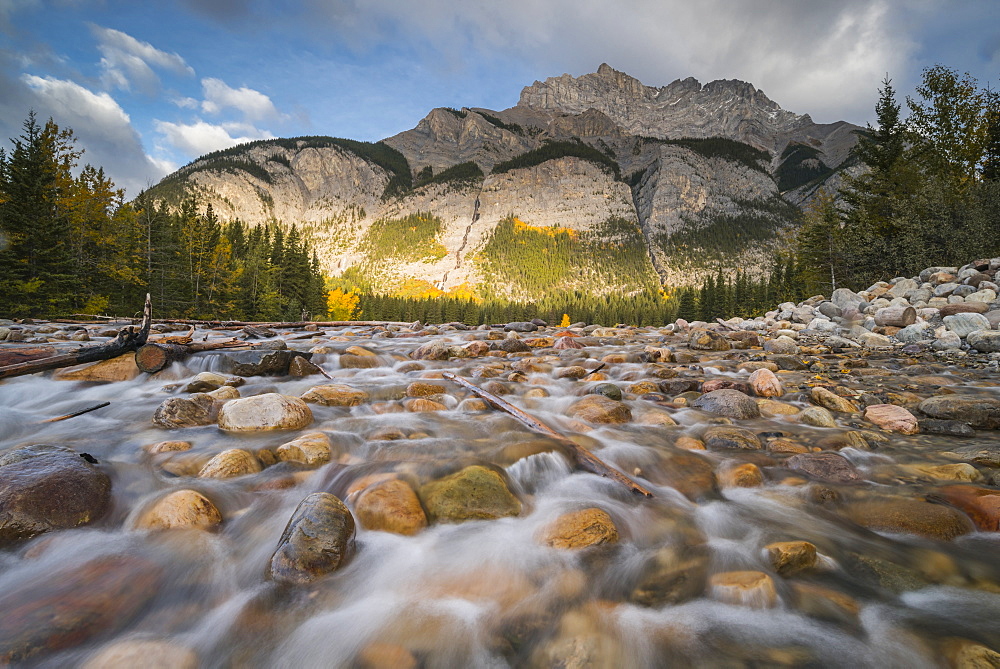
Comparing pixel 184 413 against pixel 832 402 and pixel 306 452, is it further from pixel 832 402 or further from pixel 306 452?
pixel 832 402

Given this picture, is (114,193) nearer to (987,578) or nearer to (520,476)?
(520,476)

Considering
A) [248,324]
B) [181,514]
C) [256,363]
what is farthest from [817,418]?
[248,324]

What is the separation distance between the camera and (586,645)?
78.7 inches

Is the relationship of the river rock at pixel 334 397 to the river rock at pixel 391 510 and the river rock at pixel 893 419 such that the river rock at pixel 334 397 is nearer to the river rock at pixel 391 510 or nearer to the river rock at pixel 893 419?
the river rock at pixel 391 510

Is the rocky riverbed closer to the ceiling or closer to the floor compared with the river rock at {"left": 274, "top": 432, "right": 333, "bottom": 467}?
closer to the floor

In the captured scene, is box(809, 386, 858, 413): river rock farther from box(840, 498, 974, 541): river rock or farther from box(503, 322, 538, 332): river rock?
box(503, 322, 538, 332): river rock

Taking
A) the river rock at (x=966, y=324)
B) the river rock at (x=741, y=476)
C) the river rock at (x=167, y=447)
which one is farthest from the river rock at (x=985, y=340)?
the river rock at (x=167, y=447)

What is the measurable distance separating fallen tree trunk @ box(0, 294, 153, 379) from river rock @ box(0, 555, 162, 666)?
18.7 feet

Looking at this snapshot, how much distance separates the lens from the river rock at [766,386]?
6856 mm

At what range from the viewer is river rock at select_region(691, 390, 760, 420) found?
19.4ft

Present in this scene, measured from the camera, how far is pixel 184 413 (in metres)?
4.94

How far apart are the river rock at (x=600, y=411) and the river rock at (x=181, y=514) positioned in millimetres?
4489

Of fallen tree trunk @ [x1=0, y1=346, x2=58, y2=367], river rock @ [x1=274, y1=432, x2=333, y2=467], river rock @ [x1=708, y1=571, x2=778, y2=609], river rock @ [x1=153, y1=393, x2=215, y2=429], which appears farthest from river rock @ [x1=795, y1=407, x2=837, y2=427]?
fallen tree trunk @ [x1=0, y1=346, x2=58, y2=367]

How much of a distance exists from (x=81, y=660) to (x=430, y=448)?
2.91m
